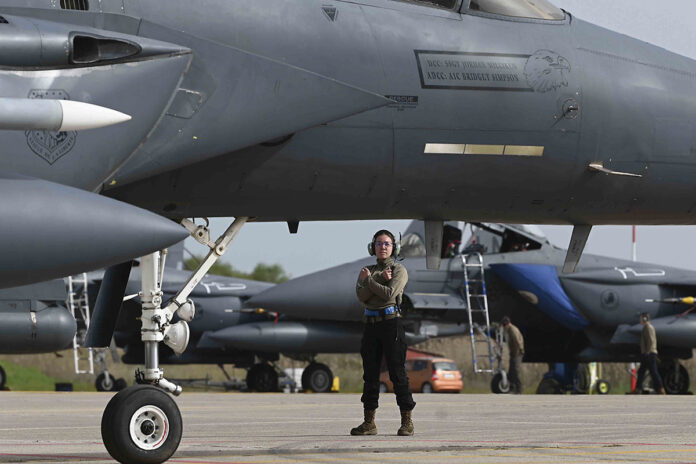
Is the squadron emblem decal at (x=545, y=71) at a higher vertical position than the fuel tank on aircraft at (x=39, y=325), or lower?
→ higher

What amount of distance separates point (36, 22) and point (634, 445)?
5595mm

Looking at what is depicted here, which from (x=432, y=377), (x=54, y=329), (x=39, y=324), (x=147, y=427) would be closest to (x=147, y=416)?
(x=147, y=427)

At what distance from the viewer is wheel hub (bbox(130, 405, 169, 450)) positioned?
285 inches

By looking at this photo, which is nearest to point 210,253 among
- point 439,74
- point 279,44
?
point 279,44

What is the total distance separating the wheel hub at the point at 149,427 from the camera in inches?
285

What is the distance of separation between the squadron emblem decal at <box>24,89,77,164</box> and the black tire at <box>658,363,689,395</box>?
2250 centimetres

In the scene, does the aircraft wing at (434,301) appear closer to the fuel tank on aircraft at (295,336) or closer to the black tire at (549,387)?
the fuel tank on aircraft at (295,336)

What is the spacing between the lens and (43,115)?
6242mm

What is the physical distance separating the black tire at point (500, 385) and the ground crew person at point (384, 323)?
1706cm

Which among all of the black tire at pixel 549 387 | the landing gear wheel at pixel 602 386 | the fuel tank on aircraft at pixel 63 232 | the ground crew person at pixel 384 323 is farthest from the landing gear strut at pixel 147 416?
the landing gear wheel at pixel 602 386

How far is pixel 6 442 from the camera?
9.60 metres

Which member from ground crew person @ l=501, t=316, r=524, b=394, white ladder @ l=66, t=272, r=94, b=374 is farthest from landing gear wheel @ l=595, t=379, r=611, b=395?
white ladder @ l=66, t=272, r=94, b=374

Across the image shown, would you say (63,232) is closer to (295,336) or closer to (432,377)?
(295,336)

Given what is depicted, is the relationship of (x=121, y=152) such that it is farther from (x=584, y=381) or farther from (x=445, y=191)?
(x=584, y=381)
